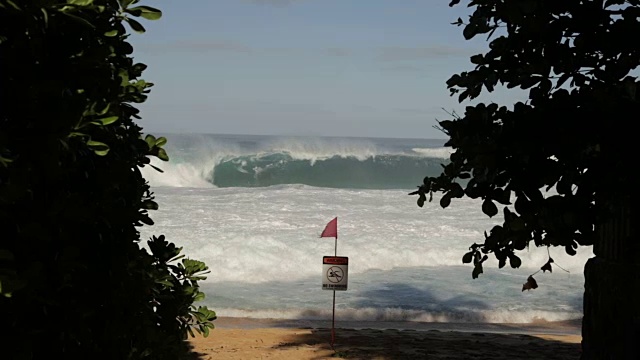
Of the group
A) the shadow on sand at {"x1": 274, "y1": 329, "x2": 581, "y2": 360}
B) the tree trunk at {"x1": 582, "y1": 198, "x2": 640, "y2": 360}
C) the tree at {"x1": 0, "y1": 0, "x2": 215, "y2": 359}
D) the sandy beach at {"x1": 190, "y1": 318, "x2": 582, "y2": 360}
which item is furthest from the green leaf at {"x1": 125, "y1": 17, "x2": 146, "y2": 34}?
the shadow on sand at {"x1": 274, "y1": 329, "x2": 581, "y2": 360}

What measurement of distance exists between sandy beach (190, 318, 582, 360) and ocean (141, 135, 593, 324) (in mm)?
2035

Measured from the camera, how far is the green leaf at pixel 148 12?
147 inches

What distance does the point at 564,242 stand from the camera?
4.34 m

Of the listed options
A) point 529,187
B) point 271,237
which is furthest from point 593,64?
point 271,237

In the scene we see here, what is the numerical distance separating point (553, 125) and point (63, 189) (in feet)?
7.42

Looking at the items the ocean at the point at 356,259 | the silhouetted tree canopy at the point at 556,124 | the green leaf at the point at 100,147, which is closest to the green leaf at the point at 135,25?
the green leaf at the point at 100,147

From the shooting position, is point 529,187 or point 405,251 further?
point 405,251

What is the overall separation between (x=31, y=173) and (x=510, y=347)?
7564 mm

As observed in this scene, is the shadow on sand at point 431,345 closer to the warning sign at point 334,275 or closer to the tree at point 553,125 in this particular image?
the warning sign at point 334,275

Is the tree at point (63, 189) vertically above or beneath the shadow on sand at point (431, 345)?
above

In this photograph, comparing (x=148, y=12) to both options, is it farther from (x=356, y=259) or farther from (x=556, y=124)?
(x=356, y=259)

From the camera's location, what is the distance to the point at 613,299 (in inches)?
216

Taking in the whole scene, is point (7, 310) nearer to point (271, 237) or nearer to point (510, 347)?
point (510, 347)

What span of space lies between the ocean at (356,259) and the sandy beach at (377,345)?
6.67 feet
